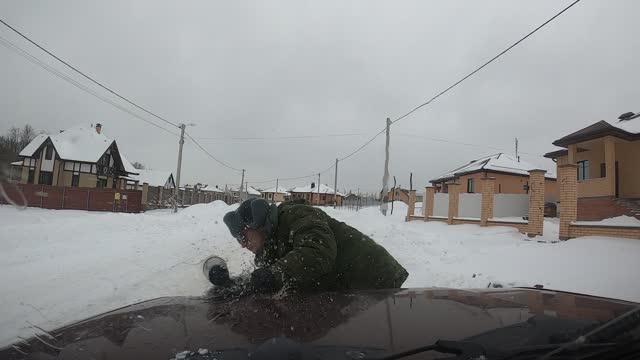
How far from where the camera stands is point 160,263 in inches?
271

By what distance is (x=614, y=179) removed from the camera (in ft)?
47.5

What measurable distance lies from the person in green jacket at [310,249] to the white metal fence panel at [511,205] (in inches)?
688

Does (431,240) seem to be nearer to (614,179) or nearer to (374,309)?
(614,179)

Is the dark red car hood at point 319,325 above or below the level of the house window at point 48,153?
below

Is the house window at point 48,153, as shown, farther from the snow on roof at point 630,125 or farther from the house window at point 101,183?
the snow on roof at point 630,125

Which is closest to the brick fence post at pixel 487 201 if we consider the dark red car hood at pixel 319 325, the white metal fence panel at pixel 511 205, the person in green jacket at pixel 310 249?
the white metal fence panel at pixel 511 205

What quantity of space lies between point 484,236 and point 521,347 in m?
13.4

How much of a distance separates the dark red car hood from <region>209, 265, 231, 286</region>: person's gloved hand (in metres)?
0.14

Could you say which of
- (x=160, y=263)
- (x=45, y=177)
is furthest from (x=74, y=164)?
(x=160, y=263)

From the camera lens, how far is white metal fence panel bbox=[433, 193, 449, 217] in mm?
21373

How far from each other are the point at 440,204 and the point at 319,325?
2179 centimetres

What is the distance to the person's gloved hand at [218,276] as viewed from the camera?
6.51ft

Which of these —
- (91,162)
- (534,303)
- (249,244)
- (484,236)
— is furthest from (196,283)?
(91,162)

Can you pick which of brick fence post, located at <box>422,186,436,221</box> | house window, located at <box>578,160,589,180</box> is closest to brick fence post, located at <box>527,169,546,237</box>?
house window, located at <box>578,160,589,180</box>
